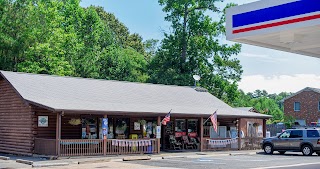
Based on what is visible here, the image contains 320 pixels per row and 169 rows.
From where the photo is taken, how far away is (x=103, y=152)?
82.9 ft

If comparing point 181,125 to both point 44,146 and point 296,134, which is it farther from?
point 44,146

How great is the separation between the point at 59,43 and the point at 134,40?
34.7 metres

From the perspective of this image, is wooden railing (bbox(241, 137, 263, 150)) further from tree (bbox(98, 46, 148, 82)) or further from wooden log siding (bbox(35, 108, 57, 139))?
tree (bbox(98, 46, 148, 82))

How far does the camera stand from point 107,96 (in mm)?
29188

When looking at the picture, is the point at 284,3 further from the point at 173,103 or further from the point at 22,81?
the point at 173,103

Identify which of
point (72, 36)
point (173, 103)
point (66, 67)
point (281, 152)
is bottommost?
point (281, 152)

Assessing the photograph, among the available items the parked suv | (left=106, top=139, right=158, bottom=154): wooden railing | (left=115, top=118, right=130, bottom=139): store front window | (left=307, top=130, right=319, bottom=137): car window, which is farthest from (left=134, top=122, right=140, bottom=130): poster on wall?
(left=307, top=130, right=319, bottom=137): car window

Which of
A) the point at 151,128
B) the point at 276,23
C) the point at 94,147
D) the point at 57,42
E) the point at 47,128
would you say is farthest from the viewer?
the point at 57,42

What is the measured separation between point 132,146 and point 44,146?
4.87m

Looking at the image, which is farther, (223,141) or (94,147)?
(223,141)

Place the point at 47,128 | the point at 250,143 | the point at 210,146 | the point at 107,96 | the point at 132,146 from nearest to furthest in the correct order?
the point at 47,128 → the point at 132,146 → the point at 107,96 → the point at 210,146 → the point at 250,143

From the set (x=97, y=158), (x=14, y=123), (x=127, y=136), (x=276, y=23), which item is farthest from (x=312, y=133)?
(x=276, y=23)

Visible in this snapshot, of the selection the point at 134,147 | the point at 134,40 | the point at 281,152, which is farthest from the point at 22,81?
the point at 134,40

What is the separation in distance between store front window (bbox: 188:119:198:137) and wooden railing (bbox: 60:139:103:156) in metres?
8.53
